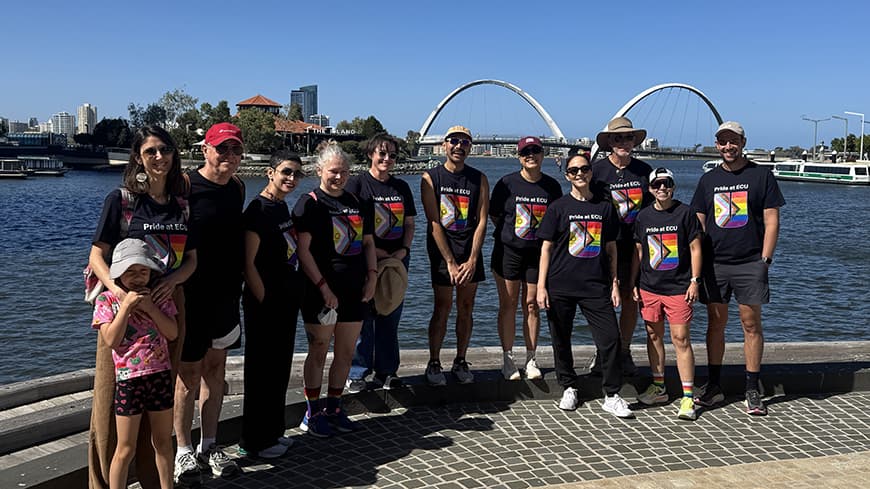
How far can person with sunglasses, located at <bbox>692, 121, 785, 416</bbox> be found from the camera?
6.07 metres

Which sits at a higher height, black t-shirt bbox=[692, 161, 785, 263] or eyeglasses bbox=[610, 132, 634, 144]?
eyeglasses bbox=[610, 132, 634, 144]

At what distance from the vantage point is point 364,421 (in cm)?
575

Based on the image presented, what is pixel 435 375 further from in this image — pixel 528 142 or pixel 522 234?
pixel 528 142

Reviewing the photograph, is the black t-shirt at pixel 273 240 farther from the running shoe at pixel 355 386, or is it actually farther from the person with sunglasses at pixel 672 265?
the person with sunglasses at pixel 672 265

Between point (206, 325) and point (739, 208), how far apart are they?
4000mm

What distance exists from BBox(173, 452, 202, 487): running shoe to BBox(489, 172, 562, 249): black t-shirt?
9.31 ft

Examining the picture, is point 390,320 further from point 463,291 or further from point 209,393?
point 209,393

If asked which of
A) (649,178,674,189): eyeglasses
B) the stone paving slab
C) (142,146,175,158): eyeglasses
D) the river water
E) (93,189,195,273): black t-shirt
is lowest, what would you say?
the river water

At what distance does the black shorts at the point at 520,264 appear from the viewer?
6.18 metres

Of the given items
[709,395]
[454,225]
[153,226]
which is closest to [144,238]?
[153,226]

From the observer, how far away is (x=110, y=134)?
421ft

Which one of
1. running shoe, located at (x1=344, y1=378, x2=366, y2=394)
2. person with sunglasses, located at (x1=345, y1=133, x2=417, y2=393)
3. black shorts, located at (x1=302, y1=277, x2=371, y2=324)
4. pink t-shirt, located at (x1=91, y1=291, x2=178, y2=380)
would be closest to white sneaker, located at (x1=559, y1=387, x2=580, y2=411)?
person with sunglasses, located at (x1=345, y1=133, x2=417, y2=393)

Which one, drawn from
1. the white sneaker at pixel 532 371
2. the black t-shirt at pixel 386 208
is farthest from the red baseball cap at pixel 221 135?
the white sneaker at pixel 532 371

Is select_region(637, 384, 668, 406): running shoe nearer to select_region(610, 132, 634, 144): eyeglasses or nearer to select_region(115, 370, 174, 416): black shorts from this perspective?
select_region(610, 132, 634, 144): eyeglasses
